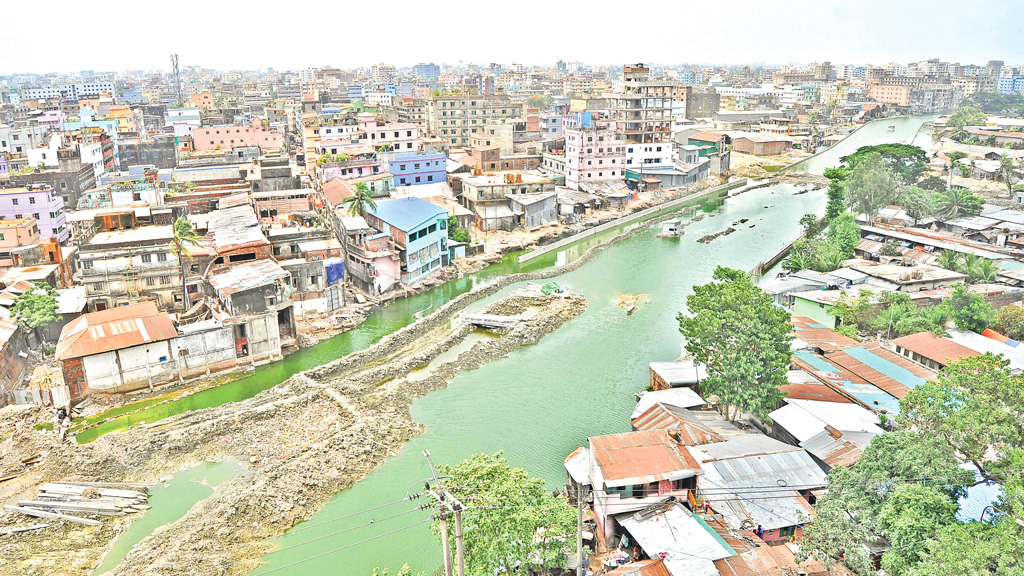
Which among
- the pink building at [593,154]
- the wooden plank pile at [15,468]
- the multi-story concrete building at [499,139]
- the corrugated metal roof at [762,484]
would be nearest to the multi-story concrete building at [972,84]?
the pink building at [593,154]

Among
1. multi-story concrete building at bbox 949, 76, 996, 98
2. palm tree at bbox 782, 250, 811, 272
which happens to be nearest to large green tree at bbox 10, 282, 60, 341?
palm tree at bbox 782, 250, 811, 272

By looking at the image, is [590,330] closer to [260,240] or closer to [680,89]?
[260,240]

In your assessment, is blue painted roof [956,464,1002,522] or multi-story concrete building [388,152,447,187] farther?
multi-story concrete building [388,152,447,187]

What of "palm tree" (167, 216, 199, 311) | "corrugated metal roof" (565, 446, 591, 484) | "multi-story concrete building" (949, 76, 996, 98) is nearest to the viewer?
"corrugated metal roof" (565, 446, 591, 484)

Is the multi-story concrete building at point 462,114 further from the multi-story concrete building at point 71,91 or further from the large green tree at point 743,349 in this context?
the multi-story concrete building at point 71,91

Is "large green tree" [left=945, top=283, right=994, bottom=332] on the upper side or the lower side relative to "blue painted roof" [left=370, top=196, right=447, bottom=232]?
lower

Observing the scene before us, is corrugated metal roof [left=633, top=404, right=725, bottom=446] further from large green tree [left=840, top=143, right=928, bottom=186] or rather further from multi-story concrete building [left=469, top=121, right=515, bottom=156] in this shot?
large green tree [left=840, top=143, right=928, bottom=186]

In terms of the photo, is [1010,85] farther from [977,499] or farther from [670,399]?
[977,499]
